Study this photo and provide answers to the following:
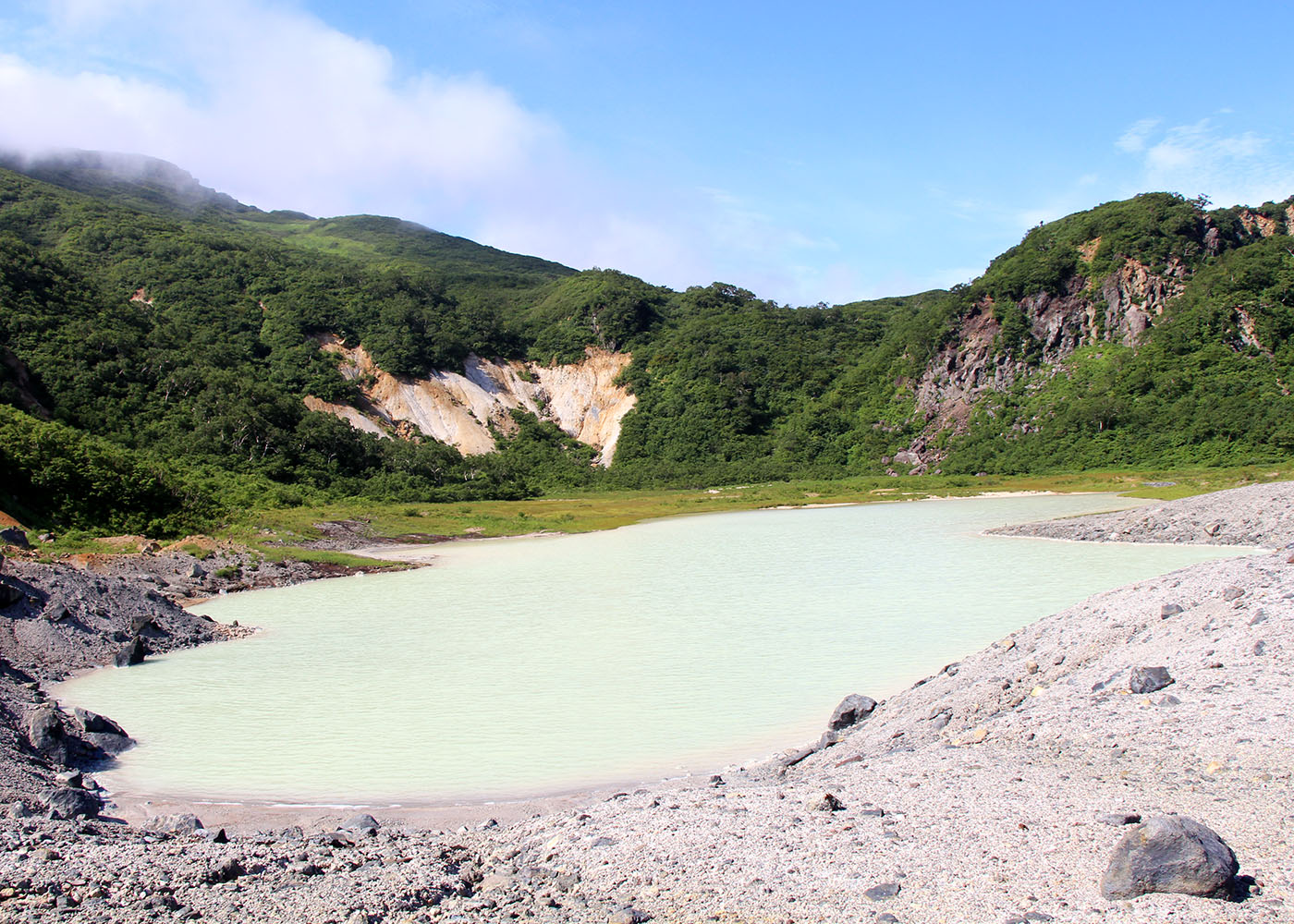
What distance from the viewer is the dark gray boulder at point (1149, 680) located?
7172 millimetres

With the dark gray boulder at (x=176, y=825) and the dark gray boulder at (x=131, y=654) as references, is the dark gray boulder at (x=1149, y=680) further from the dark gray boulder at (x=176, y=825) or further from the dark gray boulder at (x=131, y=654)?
the dark gray boulder at (x=131, y=654)

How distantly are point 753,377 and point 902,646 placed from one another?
2803 inches

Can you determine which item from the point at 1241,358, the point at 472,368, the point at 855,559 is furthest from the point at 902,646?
the point at 472,368

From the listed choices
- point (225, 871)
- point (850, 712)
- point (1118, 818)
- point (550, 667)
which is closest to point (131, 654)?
point (550, 667)

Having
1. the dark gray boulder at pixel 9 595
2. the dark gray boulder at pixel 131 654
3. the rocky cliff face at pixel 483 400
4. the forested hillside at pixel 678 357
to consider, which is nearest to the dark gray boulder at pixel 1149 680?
the dark gray boulder at pixel 131 654

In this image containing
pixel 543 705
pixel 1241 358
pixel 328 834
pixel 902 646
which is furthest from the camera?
pixel 1241 358

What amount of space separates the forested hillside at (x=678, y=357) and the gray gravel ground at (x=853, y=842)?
99.2 feet

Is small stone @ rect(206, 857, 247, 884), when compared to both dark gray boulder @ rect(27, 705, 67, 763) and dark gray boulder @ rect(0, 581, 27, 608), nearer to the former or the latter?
dark gray boulder @ rect(27, 705, 67, 763)

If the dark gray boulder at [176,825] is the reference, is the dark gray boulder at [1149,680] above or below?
above

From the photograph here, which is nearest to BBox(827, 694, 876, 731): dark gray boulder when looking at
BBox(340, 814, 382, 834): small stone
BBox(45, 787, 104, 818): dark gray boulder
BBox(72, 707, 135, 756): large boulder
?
BBox(340, 814, 382, 834): small stone

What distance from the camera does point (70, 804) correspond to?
649 centimetres

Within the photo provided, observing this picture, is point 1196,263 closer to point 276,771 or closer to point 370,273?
point 370,273

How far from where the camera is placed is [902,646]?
12.5 meters

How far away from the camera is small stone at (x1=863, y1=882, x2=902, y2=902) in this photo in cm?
446
